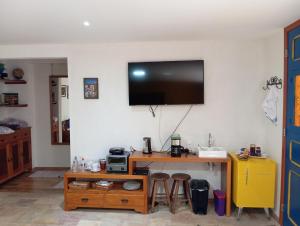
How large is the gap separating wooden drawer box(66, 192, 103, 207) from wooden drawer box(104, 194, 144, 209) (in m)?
0.09

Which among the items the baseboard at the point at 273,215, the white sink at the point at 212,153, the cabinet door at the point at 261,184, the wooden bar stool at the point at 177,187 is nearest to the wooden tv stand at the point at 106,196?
the wooden bar stool at the point at 177,187

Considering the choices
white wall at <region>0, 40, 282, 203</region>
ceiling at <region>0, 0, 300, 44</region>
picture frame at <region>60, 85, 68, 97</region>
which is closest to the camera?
ceiling at <region>0, 0, 300, 44</region>

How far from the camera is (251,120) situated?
3547 mm

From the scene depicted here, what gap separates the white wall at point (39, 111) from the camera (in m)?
5.15

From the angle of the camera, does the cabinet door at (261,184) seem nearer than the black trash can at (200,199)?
Yes

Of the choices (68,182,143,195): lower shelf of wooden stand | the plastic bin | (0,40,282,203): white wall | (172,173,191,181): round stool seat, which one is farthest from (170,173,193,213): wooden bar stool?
(68,182,143,195): lower shelf of wooden stand

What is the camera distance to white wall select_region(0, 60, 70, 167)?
515 cm

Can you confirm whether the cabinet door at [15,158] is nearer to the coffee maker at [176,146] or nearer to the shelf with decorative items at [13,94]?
the shelf with decorative items at [13,94]

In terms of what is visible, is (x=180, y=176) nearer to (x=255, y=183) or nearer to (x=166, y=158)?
(x=166, y=158)

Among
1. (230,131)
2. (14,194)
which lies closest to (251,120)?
(230,131)

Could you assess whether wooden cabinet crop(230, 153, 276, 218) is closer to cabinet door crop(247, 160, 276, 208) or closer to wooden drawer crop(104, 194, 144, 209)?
cabinet door crop(247, 160, 276, 208)

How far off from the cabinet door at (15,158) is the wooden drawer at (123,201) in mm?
2230

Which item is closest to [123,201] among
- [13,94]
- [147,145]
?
[147,145]

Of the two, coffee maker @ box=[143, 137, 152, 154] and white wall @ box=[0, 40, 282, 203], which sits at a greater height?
white wall @ box=[0, 40, 282, 203]
